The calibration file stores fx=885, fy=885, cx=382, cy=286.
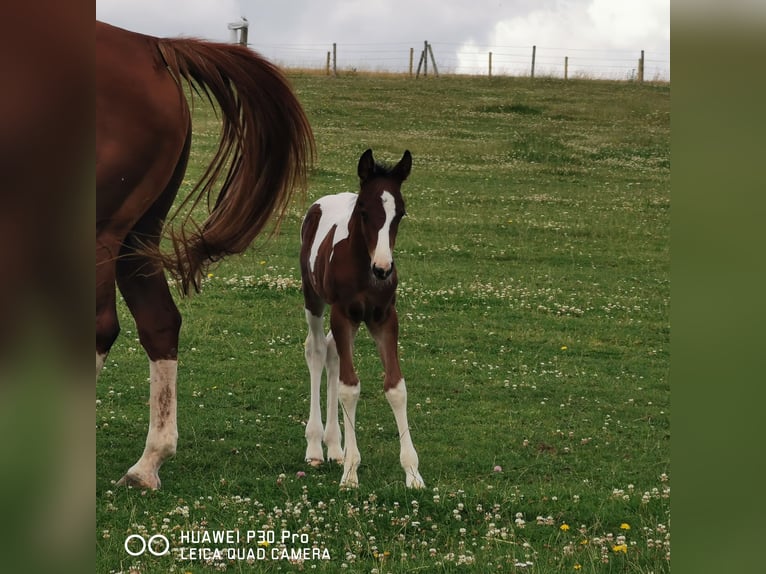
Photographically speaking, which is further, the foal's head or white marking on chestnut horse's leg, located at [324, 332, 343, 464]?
white marking on chestnut horse's leg, located at [324, 332, 343, 464]

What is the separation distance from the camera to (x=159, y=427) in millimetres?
5977

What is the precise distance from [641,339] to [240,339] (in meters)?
5.54

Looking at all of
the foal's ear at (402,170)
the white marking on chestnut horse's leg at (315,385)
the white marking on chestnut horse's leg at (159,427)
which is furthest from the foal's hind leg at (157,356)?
the foal's ear at (402,170)

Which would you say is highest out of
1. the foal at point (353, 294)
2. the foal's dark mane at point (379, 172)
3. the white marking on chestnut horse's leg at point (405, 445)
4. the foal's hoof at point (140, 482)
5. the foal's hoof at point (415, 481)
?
the foal's dark mane at point (379, 172)

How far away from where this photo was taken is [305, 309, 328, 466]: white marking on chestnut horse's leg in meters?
7.02

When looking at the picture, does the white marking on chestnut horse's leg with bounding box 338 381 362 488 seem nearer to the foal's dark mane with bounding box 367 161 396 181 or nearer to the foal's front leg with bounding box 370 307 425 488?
the foal's front leg with bounding box 370 307 425 488

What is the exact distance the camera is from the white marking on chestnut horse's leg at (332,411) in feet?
23.1

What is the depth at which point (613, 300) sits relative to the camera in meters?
14.5

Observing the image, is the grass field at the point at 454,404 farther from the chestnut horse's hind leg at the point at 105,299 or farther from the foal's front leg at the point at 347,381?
the chestnut horse's hind leg at the point at 105,299

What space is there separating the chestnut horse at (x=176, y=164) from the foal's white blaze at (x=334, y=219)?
1.84ft

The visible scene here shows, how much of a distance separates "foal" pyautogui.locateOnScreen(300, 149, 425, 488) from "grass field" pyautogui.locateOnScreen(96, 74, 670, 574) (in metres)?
0.30

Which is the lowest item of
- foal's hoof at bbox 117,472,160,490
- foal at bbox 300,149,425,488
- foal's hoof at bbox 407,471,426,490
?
foal's hoof at bbox 117,472,160,490
